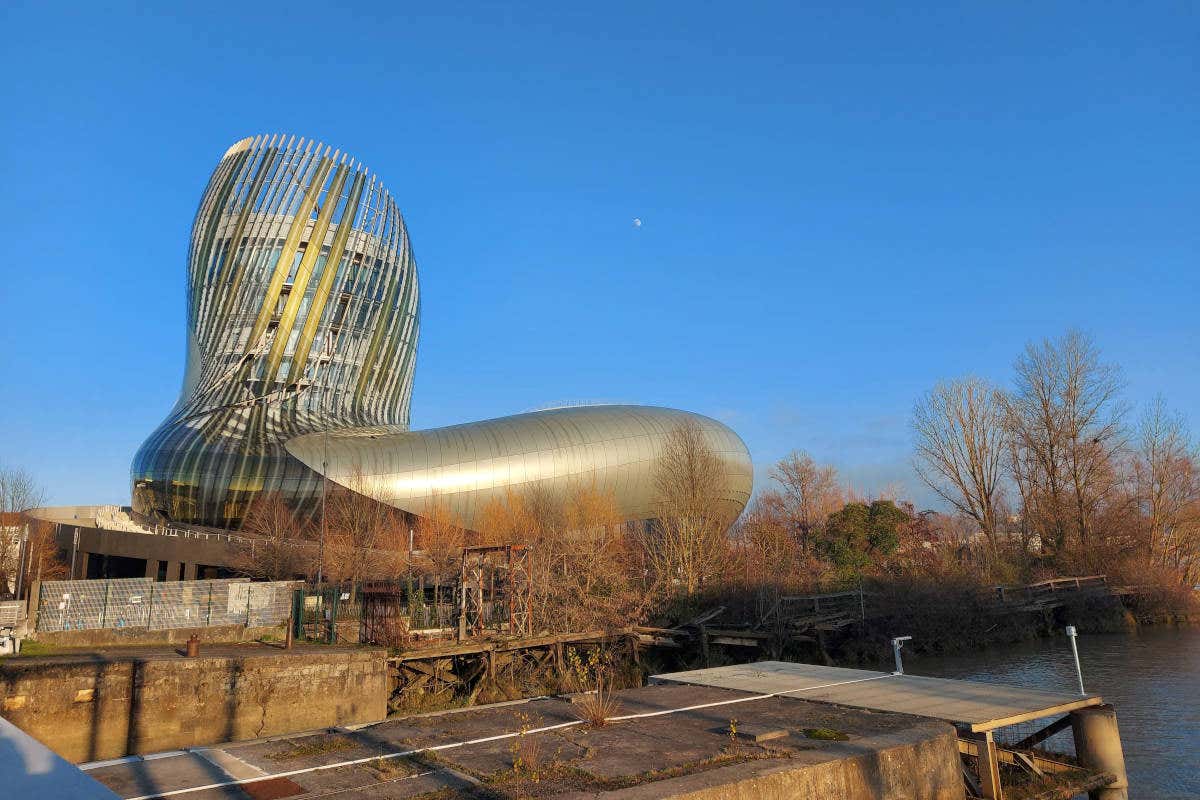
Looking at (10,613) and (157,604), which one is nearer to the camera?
(10,613)

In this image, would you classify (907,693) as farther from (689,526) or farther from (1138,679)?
(689,526)

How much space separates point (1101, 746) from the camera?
10742 millimetres

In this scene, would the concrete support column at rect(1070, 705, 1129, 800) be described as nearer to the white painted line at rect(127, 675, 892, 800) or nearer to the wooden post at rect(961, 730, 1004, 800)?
the wooden post at rect(961, 730, 1004, 800)

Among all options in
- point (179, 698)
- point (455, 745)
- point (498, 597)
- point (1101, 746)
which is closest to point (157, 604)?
point (179, 698)

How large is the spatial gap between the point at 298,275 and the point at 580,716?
2031 inches

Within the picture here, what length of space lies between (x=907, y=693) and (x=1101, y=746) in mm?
2553

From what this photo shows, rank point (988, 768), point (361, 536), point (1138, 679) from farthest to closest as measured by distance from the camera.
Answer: point (361, 536) < point (1138, 679) < point (988, 768)

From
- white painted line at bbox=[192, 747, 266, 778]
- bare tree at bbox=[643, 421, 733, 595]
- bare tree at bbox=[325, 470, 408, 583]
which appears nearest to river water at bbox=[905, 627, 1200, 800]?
bare tree at bbox=[643, 421, 733, 595]

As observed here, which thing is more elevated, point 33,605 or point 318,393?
point 318,393

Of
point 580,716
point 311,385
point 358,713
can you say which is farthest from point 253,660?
point 311,385

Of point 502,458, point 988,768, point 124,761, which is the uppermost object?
point 502,458

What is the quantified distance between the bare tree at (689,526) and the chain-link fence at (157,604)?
14629 millimetres

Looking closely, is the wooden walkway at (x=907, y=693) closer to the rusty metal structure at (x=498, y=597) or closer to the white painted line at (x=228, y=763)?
the white painted line at (x=228, y=763)

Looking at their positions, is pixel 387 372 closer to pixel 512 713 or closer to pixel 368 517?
pixel 368 517
